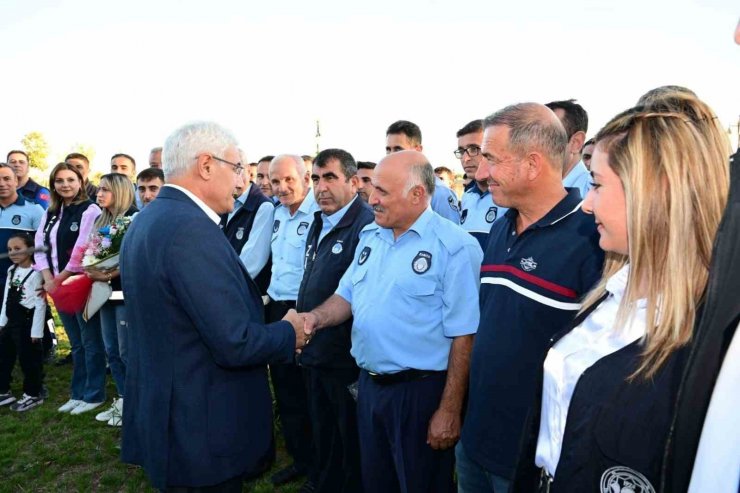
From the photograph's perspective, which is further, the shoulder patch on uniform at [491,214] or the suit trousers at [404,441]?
the shoulder patch on uniform at [491,214]

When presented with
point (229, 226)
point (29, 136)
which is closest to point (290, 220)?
point (229, 226)

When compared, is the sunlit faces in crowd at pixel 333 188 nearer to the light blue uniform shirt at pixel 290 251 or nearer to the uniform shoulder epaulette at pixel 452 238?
the light blue uniform shirt at pixel 290 251

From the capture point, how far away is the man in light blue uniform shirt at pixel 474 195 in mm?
→ 5059

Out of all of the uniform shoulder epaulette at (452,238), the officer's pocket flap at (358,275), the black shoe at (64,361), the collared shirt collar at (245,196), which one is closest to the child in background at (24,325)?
the black shoe at (64,361)

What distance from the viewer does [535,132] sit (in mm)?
2621

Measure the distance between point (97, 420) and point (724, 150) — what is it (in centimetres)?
668

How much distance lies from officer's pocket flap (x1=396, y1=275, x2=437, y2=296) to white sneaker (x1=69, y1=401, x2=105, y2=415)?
516 cm

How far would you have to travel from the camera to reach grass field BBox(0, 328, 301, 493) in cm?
479

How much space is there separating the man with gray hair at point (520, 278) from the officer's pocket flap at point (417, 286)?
1.17ft

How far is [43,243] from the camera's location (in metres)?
6.57

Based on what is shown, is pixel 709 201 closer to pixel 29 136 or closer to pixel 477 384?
pixel 477 384

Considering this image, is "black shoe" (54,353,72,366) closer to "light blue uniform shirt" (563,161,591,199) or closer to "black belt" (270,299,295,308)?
"black belt" (270,299,295,308)

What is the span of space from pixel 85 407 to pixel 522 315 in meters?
5.93

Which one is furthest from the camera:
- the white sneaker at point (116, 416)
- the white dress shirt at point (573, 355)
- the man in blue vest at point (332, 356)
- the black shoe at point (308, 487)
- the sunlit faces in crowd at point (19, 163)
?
the sunlit faces in crowd at point (19, 163)
